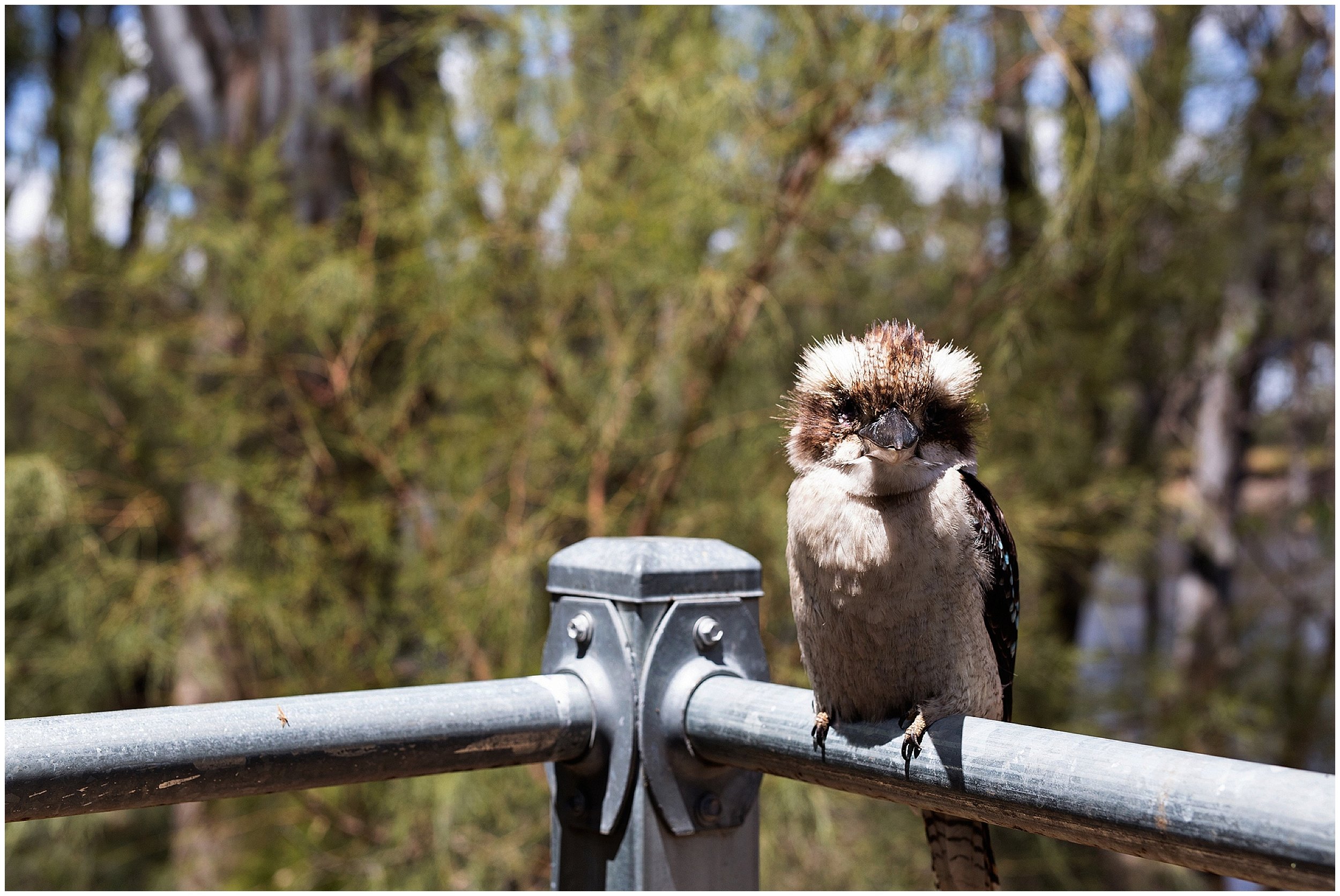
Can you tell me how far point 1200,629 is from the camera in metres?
4.05

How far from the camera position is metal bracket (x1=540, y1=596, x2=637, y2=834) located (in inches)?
43.7

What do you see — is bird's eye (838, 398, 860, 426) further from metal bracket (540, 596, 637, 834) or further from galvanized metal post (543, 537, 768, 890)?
metal bracket (540, 596, 637, 834)

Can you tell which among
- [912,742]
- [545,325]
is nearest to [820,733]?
[912,742]

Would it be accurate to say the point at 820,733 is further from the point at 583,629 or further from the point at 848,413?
the point at 848,413

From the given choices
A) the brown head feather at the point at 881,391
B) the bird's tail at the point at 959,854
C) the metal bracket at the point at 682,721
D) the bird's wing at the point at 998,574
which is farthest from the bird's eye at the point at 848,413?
the bird's tail at the point at 959,854

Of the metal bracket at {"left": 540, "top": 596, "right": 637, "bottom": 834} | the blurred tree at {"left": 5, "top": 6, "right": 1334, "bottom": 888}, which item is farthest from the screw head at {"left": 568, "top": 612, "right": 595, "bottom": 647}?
the blurred tree at {"left": 5, "top": 6, "right": 1334, "bottom": 888}

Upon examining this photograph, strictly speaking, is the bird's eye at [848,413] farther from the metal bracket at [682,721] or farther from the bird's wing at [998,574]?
the metal bracket at [682,721]

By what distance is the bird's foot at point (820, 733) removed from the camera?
96 cm

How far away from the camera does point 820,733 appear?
0.97 m

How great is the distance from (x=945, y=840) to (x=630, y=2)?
2330 millimetres

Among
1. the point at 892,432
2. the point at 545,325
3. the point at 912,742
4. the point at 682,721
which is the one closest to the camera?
the point at 912,742

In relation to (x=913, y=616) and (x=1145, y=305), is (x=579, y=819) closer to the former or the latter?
(x=913, y=616)

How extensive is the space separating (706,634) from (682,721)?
0.33ft

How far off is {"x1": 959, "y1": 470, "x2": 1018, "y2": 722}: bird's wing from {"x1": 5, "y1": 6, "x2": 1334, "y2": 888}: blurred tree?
1103mm
